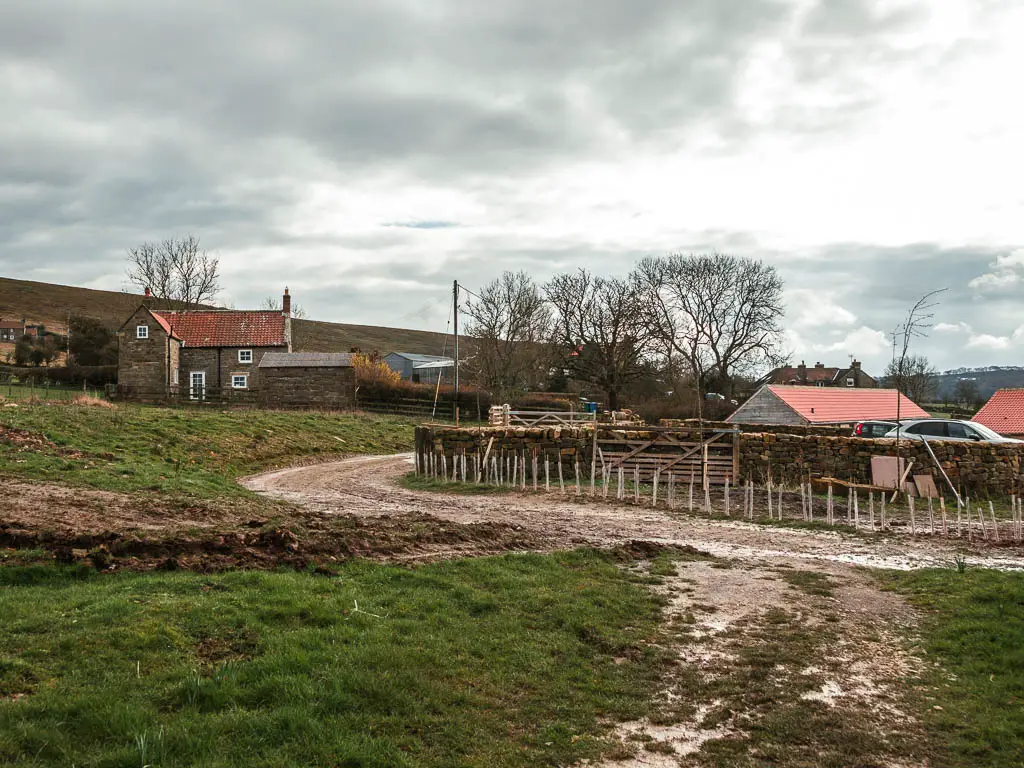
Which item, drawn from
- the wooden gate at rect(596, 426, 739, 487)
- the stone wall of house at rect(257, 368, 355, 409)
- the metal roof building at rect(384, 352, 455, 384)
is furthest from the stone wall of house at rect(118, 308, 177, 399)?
the metal roof building at rect(384, 352, 455, 384)

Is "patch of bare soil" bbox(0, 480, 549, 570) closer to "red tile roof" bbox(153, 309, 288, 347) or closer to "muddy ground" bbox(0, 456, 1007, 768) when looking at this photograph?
"muddy ground" bbox(0, 456, 1007, 768)

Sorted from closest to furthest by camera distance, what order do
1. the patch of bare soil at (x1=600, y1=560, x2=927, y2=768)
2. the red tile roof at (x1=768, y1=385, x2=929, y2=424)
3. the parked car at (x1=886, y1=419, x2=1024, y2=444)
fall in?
the patch of bare soil at (x1=600, y1=560, x2=927, y2=768)
the parked car at (x1=886, y1=419, x2=1024, y2=444)
the red tile roof at (x1=768, y1=385, x2=929, y2=424)

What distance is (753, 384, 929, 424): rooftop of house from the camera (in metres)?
38.7

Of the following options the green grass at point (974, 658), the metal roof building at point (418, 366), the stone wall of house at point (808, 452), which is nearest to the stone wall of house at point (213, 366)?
the stone wall of house at point (808, 452)

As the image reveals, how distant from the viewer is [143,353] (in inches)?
1917

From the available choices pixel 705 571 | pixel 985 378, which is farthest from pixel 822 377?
pixel 705 571

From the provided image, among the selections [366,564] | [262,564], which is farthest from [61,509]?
[366,564]

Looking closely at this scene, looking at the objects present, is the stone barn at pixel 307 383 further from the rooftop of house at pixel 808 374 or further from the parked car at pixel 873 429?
the rooftop of house at pixel 808 374

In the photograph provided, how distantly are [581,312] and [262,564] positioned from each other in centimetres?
5375

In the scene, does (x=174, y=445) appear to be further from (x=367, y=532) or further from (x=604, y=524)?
(x=604, y=524)

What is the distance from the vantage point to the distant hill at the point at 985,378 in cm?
9953

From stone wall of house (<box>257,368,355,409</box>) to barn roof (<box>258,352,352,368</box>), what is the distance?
0.85 ft

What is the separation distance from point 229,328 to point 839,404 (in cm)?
3975

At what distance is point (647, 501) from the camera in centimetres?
1969
